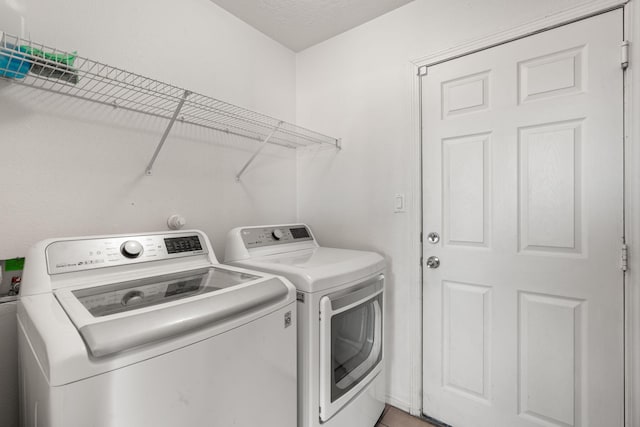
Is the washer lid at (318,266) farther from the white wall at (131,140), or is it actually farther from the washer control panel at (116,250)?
the white wall at (131,140)

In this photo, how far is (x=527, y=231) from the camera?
4.78 ft

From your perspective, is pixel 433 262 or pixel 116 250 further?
pixel 433 262

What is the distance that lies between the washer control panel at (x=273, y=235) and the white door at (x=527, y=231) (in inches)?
32.4

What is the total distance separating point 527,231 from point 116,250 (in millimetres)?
1902

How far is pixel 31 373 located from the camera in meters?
0.79

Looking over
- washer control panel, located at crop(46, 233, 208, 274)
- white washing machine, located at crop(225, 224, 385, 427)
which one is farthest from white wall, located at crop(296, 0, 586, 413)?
washer control panel, located at crop(46, 233, 208, 274)

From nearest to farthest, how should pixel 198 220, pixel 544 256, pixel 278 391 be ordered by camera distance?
1. pixel 278 391
2. pixel 544 256
3. pixel 198 220

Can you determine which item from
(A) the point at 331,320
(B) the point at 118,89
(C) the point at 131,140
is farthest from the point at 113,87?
(A) the point at 331,320

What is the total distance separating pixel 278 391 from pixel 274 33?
7.43 ft

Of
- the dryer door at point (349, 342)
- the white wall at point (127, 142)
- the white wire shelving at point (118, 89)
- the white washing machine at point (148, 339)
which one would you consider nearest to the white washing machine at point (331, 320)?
the dryer door at point (349, 342)

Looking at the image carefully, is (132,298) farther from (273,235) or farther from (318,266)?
(273,235)

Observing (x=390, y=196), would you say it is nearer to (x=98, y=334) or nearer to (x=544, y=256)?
(x=544, y=256)

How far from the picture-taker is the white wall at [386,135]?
170cm

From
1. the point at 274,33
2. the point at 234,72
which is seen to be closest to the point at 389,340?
the point at 234,72
